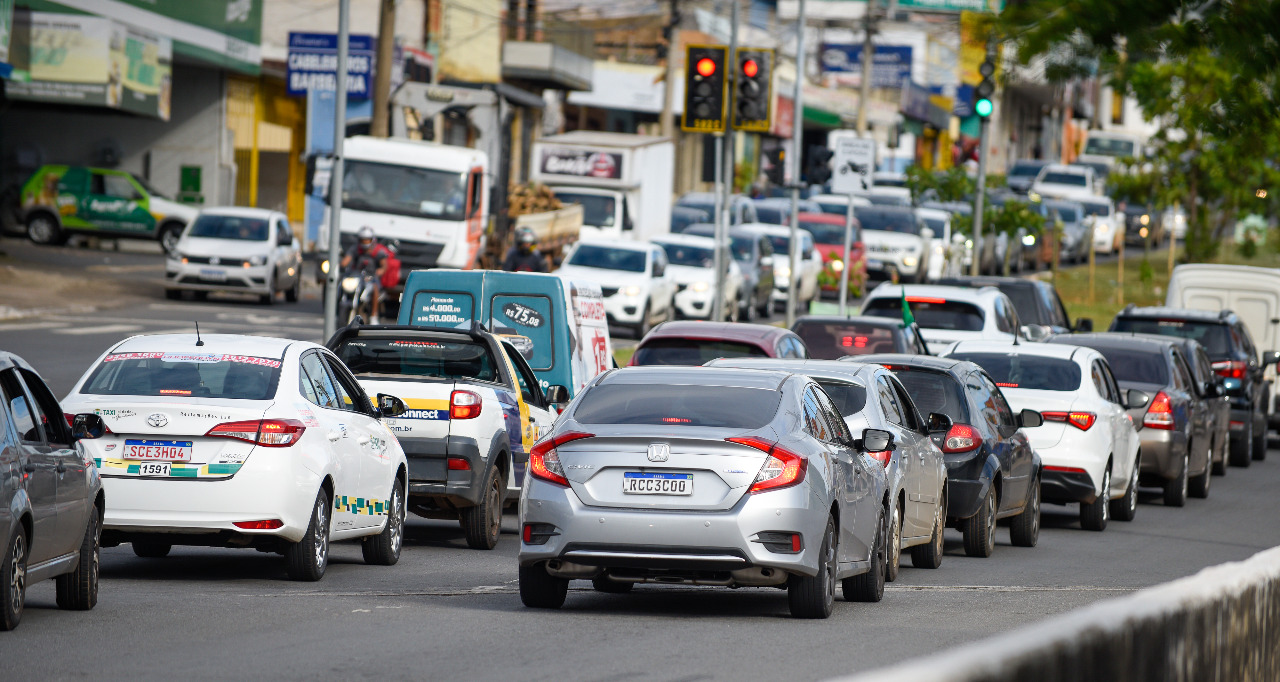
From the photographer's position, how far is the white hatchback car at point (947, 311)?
23156 mm

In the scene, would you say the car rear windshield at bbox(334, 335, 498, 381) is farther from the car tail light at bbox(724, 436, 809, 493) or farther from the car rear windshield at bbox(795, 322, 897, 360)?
the car rear windshield at bbox(795, 322, 897, 360)

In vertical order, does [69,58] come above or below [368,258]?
above

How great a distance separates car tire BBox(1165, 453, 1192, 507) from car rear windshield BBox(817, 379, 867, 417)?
Answer: 8204 millimetres

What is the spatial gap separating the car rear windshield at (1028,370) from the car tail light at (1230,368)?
7967mm

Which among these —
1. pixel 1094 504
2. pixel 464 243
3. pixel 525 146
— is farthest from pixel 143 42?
pixel 1094 504

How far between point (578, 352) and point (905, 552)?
13.7 ft

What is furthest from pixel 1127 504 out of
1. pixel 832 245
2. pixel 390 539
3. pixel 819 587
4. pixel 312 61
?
pixel 312 61

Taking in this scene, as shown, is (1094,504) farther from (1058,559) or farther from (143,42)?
(143,42)

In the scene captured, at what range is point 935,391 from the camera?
15664 millimetres

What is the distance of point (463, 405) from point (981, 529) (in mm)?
4072

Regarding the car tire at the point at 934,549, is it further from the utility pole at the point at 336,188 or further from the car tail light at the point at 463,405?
the utility pole at the point at 336,188

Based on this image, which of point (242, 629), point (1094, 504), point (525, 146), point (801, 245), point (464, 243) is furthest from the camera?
point (525, 146)

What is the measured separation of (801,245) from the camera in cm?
4256

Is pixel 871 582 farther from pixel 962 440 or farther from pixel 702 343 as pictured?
pixel 702 343
